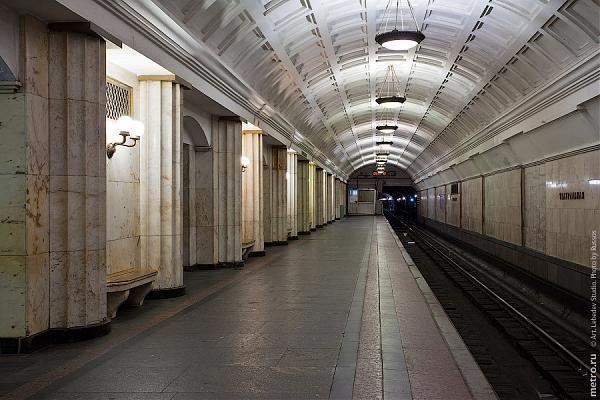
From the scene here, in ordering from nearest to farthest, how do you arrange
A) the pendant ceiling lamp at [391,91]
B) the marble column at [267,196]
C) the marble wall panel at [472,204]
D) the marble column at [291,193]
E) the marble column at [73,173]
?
1. the marble column at [73,173]
2. the pendant ceiling lamp at [391,91]
3. the marble column at [267,196]
4. the marble column at [291,193]
5. the marble wall panel at [472,204]

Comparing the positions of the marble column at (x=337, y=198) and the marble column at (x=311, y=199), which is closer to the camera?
the marble column at (x=311, y=199)

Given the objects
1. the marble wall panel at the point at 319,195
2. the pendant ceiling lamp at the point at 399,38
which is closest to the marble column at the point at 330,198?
the marble wall panel at the point at 319,195

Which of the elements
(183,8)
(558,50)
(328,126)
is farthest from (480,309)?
(328,126)

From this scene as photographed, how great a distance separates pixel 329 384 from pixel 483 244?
19086 mm

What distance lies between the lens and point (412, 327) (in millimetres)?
6348

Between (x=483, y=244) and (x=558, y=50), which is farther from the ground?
(x=558, y=50)

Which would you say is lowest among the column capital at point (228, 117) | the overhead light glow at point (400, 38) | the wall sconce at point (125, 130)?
the wall sconce at point (125, 130)

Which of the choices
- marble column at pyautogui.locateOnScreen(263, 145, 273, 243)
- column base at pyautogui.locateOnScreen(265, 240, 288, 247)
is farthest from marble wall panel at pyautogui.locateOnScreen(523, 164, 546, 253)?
marble column at pyautogui.locateOnScreen(263, 145, 273, 243)

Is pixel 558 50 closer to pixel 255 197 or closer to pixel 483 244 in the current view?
pixel 255 197

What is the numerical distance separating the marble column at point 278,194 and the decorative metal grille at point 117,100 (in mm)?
10441

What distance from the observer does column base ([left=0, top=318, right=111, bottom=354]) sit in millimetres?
5500

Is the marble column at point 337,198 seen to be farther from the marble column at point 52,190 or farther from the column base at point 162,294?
the marble column at point 52,190

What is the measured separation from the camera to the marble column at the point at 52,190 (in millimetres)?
5500

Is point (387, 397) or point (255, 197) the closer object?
point (387, 397)
